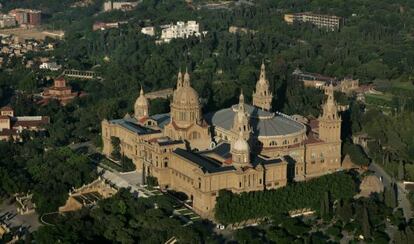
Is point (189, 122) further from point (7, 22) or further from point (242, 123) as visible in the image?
point (7, 22)

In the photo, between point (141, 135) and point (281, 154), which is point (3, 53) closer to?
point (141, 135)

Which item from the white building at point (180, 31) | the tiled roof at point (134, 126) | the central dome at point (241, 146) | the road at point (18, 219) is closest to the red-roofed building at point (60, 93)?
the tiled roof at point (134, 126)

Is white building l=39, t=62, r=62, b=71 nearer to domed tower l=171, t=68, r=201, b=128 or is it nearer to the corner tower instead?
domed tower l=171, t=68, r=201, b=128

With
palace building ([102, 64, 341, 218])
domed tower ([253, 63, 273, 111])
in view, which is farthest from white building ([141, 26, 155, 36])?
domed tower ([253, 63, 273, 111])

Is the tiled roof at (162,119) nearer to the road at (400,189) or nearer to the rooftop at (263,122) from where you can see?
the rooftop at (263,122)

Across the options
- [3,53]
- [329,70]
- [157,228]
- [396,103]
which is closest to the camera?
[157,228]

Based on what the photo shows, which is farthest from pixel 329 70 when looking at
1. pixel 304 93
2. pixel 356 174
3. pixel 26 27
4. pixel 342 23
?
pixel 26 27
